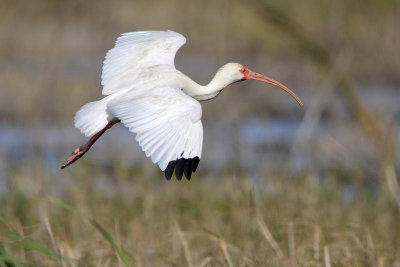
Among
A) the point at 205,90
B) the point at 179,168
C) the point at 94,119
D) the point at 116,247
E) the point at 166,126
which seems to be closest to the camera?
the point at 116,247

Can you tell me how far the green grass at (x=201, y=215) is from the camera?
20.2 feet

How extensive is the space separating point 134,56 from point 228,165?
14.6 feet

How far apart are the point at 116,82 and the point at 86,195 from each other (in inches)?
150

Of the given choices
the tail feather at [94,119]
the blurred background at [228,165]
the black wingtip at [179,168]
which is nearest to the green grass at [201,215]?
the blurred background at [228,165]

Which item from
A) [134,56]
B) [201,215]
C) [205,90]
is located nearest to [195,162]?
[205,90]

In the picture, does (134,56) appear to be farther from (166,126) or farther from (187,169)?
(187,169)

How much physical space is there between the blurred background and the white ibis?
1.95 feet

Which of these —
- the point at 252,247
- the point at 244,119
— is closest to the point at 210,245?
the point at 252,247

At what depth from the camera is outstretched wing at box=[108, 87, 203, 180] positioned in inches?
178

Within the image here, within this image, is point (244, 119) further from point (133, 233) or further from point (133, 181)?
point (133, 233)

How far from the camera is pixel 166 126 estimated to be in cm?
468

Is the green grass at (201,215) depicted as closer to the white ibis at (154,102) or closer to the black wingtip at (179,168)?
the white ibis at (154,102)

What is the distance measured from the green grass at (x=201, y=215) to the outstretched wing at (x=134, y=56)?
4.01 ft

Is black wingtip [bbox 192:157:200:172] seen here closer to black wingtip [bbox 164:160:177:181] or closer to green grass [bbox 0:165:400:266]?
black wingtip [bbox 164:160:177:181]
